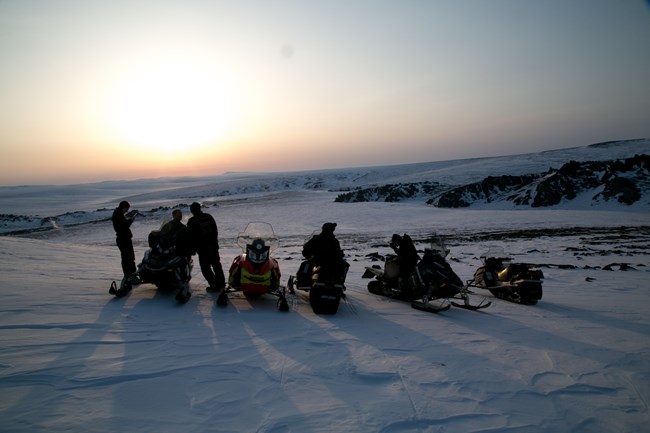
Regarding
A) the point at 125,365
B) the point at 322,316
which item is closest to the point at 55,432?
the point at 125,365

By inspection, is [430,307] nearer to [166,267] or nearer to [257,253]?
[257,253]

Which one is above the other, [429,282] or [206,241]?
[206,241]

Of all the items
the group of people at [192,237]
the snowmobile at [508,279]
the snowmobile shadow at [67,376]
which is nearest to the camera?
the snowmobile shadow at [67,376]

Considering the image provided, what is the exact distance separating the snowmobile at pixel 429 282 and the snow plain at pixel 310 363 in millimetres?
293

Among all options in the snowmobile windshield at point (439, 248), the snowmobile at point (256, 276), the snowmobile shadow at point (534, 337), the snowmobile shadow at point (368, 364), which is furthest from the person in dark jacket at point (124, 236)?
the snowmobile shadow at point (534, 337)

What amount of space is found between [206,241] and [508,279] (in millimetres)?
6774

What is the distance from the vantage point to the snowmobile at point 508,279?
26.2ft

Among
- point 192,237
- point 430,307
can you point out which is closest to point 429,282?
point 430,307

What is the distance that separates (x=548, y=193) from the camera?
129 feet

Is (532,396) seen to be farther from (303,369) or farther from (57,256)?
(57,256)

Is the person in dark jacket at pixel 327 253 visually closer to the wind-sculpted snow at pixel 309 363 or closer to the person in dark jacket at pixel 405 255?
the wind-sculpted snow at pixel 309 363

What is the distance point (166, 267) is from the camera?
22.8 ft

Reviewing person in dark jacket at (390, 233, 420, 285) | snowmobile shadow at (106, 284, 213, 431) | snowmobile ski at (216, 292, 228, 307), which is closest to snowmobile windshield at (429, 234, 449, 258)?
person in dark jacket at (390, 233, 420, 285)

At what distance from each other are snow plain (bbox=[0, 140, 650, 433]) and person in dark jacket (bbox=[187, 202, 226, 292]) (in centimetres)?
40
